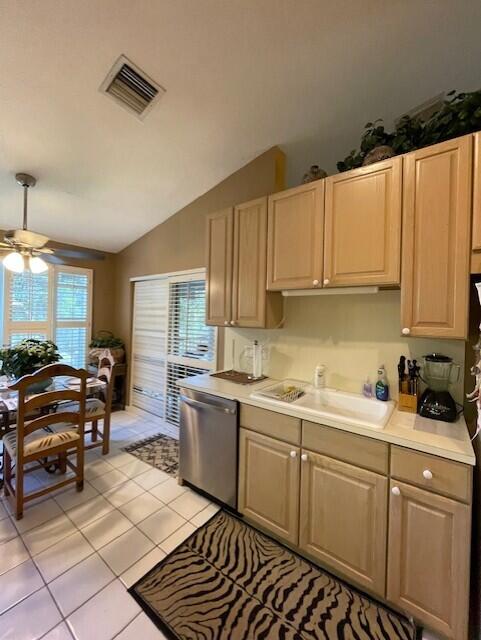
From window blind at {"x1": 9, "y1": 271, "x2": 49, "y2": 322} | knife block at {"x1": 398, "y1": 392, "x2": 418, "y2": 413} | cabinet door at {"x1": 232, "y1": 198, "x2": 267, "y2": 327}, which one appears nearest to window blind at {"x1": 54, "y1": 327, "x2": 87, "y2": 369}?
window blind at {"x1": 9, "y1": 271, "x2": 49, "y2": 322}

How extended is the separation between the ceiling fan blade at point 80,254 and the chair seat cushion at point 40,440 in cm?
257

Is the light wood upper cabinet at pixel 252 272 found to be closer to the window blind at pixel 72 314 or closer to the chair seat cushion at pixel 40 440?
the chair seat cushion at pixel 40 440

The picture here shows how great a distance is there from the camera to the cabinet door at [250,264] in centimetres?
217

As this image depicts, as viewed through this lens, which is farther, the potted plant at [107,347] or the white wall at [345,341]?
the potted plant at [107,347]

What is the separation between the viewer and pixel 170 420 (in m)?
3.50

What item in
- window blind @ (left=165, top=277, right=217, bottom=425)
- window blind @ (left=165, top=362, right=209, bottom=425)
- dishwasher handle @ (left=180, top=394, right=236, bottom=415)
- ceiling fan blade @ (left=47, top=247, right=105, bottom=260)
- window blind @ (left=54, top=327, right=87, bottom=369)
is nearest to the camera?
dishwasher handle @ (left=180, top=394, right=236, bottom=415)

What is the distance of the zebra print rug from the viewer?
1.30 metres

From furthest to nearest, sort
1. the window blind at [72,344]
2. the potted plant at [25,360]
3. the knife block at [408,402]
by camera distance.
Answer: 1. the window blind at [72,344]
2. the potted plant at [25,360]
3. the knife block at [408,402]

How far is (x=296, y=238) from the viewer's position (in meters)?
→ 1.97

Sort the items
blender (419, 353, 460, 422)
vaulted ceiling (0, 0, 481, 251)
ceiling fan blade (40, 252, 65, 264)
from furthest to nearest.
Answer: ceiling fan blade (40, 252, 65, 264) → blender (419, 353, 460, 422) → vaulted ceiling (0, 0, 481, 251)

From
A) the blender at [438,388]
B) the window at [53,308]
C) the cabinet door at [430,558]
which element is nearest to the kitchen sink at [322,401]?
the blender at [438,388]

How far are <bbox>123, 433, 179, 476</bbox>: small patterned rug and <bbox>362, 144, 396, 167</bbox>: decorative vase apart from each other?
2.91 m

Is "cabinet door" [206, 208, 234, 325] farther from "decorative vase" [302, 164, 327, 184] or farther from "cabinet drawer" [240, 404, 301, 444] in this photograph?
"cabinet drawer" [240, 404, 301, 444]

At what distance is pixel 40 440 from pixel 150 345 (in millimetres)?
1894
